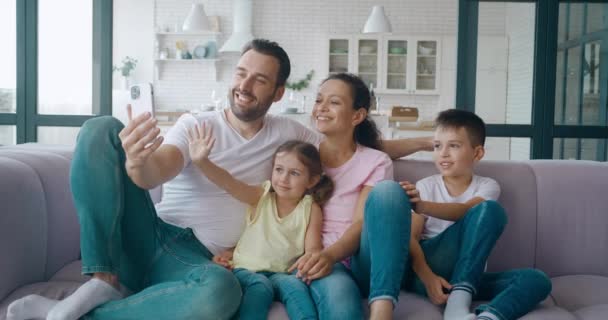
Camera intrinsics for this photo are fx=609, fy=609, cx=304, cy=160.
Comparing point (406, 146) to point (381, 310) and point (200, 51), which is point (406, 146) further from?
point (200, 51)

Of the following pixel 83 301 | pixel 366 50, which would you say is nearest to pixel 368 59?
pixel 366 50

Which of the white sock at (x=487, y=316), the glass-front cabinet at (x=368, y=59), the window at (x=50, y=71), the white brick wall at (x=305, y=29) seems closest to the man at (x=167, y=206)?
the white sock at (x=487, y=316)

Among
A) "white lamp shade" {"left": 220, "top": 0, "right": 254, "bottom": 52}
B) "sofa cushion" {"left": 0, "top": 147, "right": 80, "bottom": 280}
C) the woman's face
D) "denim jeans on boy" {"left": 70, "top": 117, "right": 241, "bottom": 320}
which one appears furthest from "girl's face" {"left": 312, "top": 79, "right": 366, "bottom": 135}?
"white lamp shade" {"left": 220, "top": 0, "right": 254, "bottom": 52}

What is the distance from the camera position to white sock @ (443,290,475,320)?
152cm

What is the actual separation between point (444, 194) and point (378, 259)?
1.51 ft

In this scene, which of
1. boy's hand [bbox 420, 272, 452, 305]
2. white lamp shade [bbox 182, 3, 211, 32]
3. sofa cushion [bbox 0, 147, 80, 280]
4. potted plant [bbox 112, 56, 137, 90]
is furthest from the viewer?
potted plant [bbox 112, 56, 137, 90]

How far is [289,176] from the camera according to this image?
184 centimetres

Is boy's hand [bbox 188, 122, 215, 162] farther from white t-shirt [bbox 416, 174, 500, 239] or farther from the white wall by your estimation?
the white wall

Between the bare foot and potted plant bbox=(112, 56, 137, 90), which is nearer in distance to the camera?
the bare foot

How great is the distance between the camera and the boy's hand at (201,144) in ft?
5.57

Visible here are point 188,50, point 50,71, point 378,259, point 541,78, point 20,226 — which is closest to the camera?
point 378,259

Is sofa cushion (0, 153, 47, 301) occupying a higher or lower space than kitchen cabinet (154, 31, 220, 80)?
lower

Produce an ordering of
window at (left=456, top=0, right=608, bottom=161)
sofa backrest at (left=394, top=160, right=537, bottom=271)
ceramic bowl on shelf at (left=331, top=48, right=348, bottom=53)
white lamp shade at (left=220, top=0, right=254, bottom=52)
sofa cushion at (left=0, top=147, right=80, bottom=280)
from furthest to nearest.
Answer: ceramic bowl on shelf at (left=331, top=48, right=348, bottom=53), white lamp shade at (left=220, top=0, right=254, bottom=52), window at (left=456, top=0, right=608, bottom=161), sofa backrest at (left=394, top=160, right=537, bottom=271), sofa cushion at (left=0, top=147, right=80, bottom=280)

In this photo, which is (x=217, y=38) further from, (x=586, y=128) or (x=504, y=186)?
(x=504, y=186)
